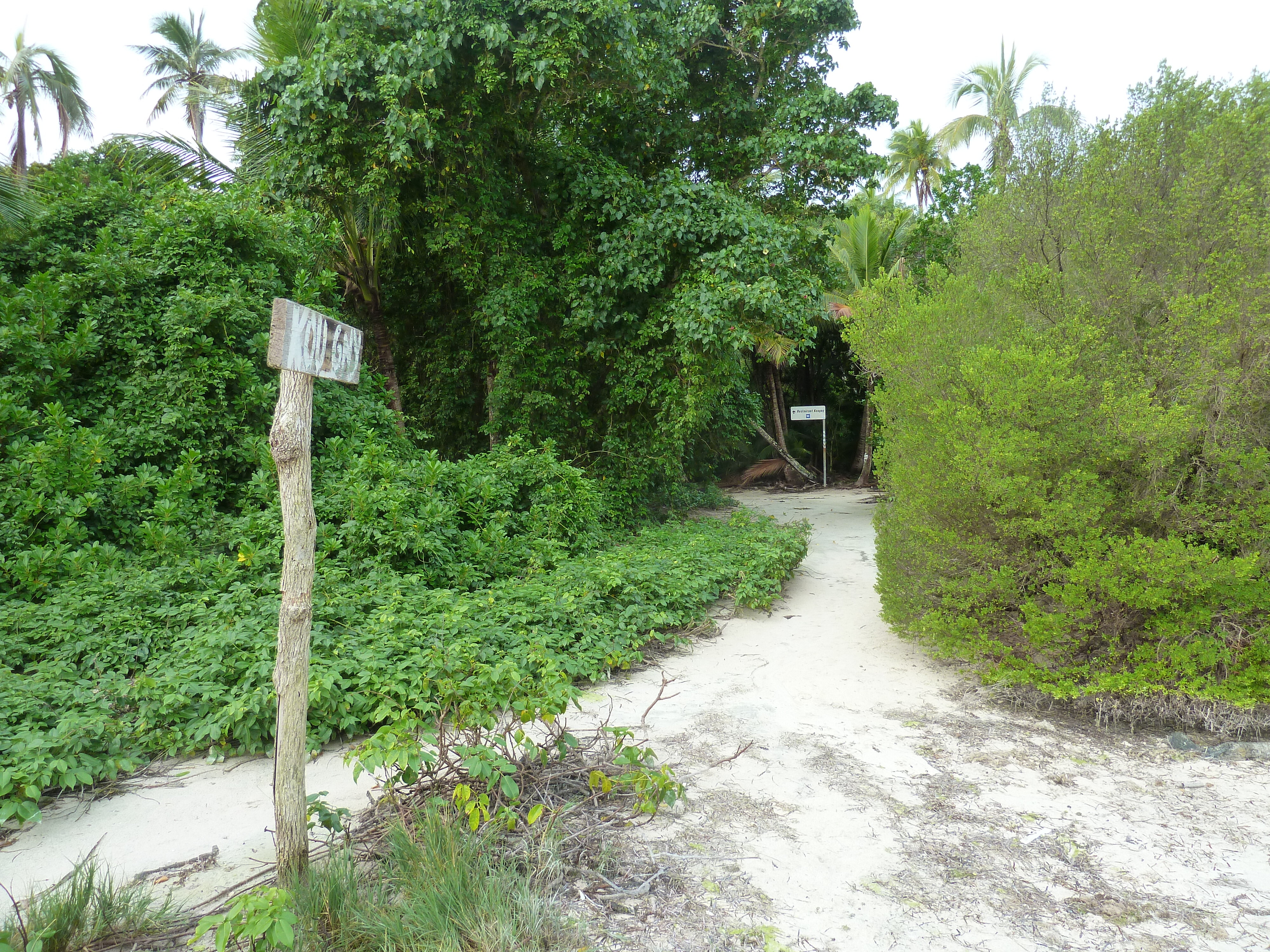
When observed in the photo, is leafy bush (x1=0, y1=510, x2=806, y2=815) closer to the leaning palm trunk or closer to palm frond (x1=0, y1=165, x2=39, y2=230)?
palm frond (x1=0, y1=165, x2=39, y2=230)

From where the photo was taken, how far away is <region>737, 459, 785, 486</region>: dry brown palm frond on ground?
18.5m

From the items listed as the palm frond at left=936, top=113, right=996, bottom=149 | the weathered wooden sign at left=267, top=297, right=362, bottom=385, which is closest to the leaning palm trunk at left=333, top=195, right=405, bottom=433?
the weathered wooden sign at left=267, top=297, right=362, bottom=385

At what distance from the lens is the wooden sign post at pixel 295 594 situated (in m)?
2.65

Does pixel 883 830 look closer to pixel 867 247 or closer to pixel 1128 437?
pixel 1128 437

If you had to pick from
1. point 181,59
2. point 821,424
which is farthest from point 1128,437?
point 181,59

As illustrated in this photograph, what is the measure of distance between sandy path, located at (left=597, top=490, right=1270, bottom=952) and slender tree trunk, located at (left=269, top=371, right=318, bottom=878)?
1232mm

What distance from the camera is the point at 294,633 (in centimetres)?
270

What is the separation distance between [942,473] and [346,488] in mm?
4907

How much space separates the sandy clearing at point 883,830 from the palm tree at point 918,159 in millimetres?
25772

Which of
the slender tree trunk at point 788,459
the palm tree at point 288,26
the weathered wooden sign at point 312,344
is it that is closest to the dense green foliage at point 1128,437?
the weathered wooden sign at point 312,344

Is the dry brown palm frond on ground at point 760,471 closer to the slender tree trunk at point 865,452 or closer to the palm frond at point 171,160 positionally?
the slender tree trunk at point 865,452

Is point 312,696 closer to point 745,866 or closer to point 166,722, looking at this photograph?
point 166,722

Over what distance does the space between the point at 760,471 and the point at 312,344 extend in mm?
16446

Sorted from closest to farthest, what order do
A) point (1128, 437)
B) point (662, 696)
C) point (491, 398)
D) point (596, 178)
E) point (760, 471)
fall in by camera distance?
point (1128, 437) < point (662, 696) < point (596, 178) < point (491, 398) < point (760, 471)
